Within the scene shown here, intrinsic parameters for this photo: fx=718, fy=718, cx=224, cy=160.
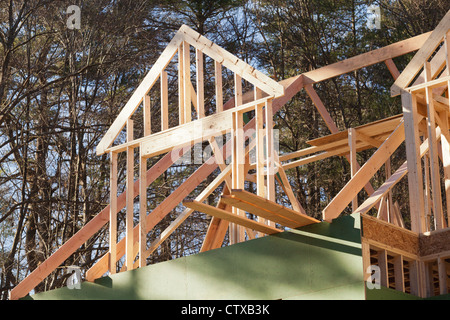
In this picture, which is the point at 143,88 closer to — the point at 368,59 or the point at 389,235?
the point at 368,59

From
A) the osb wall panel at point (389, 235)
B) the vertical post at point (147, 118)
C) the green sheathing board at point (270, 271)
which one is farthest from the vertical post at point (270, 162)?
the vertical post at point (147, 118)

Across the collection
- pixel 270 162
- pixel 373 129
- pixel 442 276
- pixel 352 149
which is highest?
pixel 373 129

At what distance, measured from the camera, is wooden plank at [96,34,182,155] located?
1078cm

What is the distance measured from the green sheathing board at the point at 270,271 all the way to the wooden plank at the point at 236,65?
1949 mm

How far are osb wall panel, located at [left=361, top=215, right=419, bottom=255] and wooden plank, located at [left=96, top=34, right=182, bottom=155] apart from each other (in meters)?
4.19

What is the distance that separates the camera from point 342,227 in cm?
806

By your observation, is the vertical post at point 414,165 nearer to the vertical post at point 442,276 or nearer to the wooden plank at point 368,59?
the vertical post at point 442,276

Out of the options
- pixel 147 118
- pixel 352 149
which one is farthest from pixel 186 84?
pixel 352 149

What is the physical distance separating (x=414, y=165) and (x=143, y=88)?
13.9ft

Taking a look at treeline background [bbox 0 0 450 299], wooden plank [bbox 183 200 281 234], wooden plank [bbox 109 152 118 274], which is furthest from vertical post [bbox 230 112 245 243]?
treeline background [bbox 0 0 450 299]

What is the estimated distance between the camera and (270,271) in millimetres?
8469

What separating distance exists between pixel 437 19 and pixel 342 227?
1476 centimetres

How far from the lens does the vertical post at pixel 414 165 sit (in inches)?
359
